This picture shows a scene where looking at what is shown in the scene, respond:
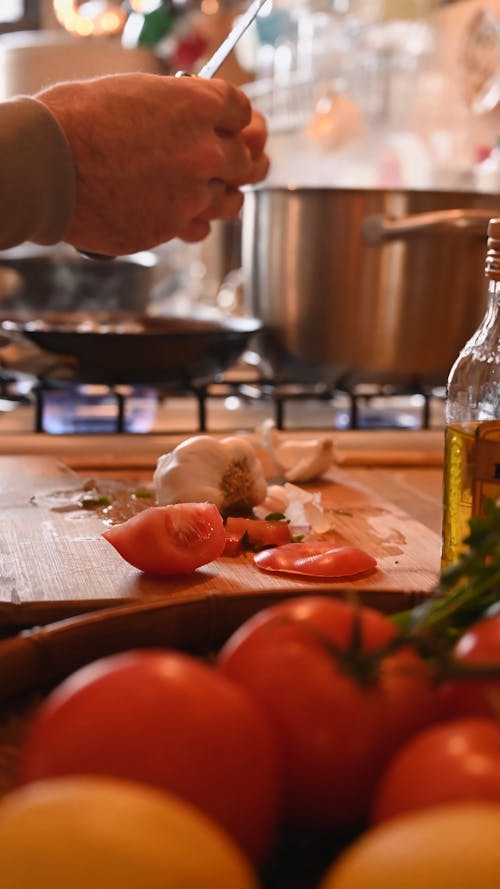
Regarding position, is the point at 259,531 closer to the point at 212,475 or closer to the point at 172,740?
the point at 212,475

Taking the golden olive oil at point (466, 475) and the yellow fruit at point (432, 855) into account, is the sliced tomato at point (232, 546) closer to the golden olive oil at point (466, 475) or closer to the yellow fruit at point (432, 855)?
the golden olive oil at point (466, 475)

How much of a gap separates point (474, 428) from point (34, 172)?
1.53ft

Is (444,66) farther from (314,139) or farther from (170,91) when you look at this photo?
(170,91)

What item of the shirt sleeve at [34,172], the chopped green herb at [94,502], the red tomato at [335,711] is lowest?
the chopped green herb at [94,502]

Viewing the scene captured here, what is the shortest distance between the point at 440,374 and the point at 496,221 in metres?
0.70

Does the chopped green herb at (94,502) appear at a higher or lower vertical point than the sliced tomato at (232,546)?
lower

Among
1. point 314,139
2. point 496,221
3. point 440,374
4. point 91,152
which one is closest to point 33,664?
point 496,221

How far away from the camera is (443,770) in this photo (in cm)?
31

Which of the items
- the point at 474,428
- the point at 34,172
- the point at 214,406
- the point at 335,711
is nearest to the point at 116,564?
the point at 474,428

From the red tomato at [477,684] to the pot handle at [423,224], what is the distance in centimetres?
92

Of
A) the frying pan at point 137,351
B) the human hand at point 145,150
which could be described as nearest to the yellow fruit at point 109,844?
the human hand at point 145,150

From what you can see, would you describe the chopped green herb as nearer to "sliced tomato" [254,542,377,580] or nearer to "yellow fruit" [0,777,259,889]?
"sliced tomato" [254,542,377,580]

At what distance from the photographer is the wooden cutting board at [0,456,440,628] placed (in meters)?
0.69

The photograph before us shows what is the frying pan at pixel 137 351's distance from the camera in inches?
50.6
